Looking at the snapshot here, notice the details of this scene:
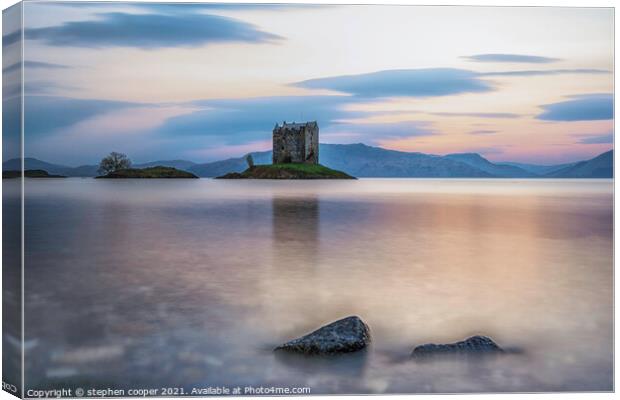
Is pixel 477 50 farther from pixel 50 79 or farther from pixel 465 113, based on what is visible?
pixel 50 79

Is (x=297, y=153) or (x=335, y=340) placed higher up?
(x=297, y=153)

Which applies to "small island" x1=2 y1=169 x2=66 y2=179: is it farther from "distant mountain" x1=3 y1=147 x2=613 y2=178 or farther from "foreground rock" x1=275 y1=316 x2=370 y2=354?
"foreground rock" x1=275 y1=316 x2=370 y2=354

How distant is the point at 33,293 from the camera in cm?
724

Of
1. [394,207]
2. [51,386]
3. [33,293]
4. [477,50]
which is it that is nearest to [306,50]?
[477,50]

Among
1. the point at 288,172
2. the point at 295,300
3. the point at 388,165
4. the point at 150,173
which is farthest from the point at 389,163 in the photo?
the point at 150,173

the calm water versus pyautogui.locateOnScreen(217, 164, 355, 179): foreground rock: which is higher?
pyautogui.locateOnScreen(217, 164, 355, 179): foreground rock

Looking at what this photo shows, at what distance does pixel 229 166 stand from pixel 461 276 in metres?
3.76

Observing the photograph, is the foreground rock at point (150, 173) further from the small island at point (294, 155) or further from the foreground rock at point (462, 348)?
the foreground rock at point (462, 348)

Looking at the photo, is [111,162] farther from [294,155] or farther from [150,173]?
[294,155]

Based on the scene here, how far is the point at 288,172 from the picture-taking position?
12.1 meters

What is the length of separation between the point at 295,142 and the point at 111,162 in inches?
97.8

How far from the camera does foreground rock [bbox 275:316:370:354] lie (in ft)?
23.5

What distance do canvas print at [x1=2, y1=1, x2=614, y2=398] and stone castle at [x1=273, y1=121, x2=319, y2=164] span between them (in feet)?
0.23

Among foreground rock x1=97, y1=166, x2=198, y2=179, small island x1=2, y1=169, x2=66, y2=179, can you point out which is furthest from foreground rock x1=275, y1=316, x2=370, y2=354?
small island x1=2, y1=169, x2=66, y2=179
